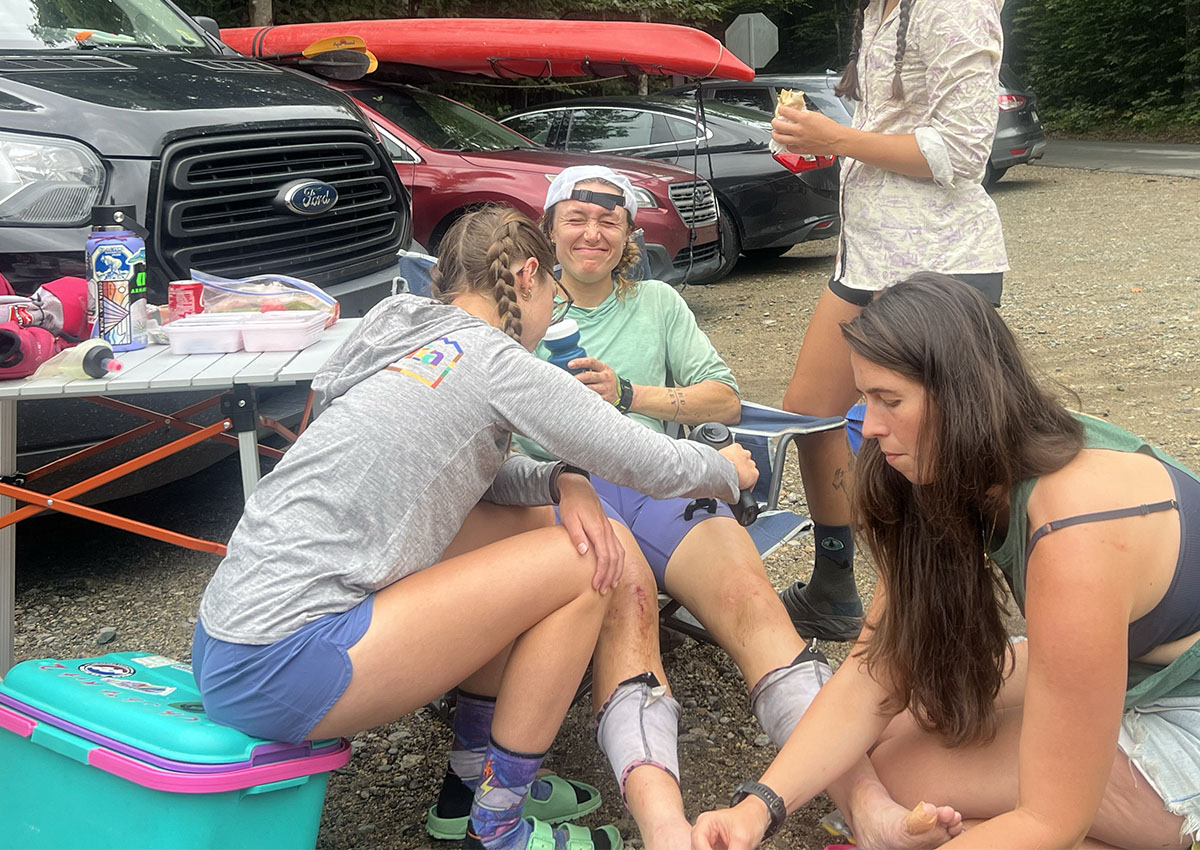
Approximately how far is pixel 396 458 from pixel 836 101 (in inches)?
369

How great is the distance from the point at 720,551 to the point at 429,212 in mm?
4954

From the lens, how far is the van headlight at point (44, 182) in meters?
3.16

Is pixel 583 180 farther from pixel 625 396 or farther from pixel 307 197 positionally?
pixel 307 197

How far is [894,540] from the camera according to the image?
2.12 m

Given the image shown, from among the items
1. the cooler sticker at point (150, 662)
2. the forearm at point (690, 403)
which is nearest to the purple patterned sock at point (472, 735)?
the cooler sticker at point (150, 662)

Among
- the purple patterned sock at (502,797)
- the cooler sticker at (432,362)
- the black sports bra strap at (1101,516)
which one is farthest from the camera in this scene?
the purple patterned sock at (502,797)

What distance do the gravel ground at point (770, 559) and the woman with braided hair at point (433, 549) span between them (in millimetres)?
517

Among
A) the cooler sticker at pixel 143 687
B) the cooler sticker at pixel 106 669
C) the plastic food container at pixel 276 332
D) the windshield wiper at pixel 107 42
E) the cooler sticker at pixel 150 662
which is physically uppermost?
the windshield wiper at pixel 107 42

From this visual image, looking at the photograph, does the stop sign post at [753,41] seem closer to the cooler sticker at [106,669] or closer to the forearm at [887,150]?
the forearm at [887,150]

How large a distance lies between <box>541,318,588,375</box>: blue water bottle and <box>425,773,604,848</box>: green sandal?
0.93m

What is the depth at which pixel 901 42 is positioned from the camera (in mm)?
2781

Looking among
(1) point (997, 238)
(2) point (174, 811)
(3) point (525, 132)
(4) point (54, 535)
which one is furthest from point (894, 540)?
(3) point (525, 132)

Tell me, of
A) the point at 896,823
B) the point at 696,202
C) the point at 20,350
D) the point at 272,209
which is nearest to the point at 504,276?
the point at 20,350

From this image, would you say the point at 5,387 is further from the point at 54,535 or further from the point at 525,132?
the point at 525,132
